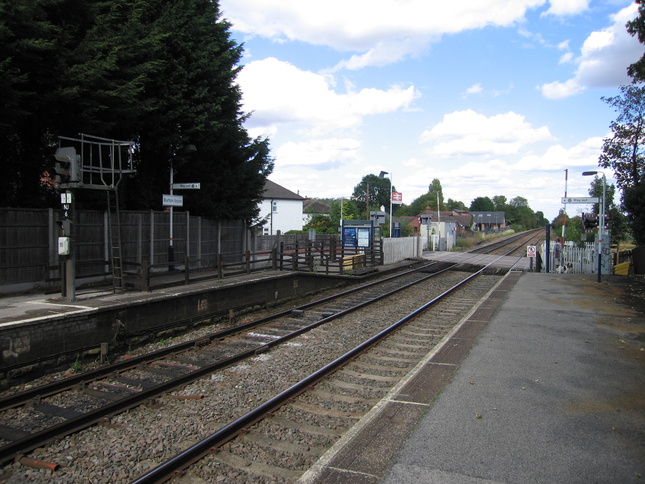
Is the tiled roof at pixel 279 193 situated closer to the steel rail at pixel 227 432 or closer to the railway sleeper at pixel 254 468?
the steel rail at pixel 227 432

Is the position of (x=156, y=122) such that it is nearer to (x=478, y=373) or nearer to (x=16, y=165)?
(x=16, y=165)

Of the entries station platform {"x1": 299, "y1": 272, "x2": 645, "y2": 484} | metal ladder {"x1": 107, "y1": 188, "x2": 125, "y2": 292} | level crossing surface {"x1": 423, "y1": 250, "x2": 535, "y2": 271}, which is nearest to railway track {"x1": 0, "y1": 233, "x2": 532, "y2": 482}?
station platform {"x1": 299, "y1": 272, "x2": 645, "y2": 484}

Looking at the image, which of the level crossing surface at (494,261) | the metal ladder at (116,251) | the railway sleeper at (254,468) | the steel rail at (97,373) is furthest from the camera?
the level crossing surface at (494,261)

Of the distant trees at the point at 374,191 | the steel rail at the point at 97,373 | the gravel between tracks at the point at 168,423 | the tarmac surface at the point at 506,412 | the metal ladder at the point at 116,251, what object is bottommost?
the gravel between tracks at the point at 168,423

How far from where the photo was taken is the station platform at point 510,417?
13.9 feet

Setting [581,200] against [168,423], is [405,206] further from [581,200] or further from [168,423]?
[168,423]

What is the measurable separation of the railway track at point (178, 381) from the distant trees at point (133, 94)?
254 inches

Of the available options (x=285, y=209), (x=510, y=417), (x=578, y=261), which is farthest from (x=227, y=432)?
(x=285, y=209)

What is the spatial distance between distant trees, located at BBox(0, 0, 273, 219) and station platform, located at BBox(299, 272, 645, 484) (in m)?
9.92

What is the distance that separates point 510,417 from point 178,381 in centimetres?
465

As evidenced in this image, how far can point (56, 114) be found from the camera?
12.1m

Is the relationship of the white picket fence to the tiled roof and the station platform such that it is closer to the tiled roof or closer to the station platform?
the station platform

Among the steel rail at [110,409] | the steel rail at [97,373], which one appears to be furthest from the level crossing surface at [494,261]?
the steel rail at [110,409]

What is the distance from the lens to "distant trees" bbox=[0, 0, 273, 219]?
1101 centimetres
